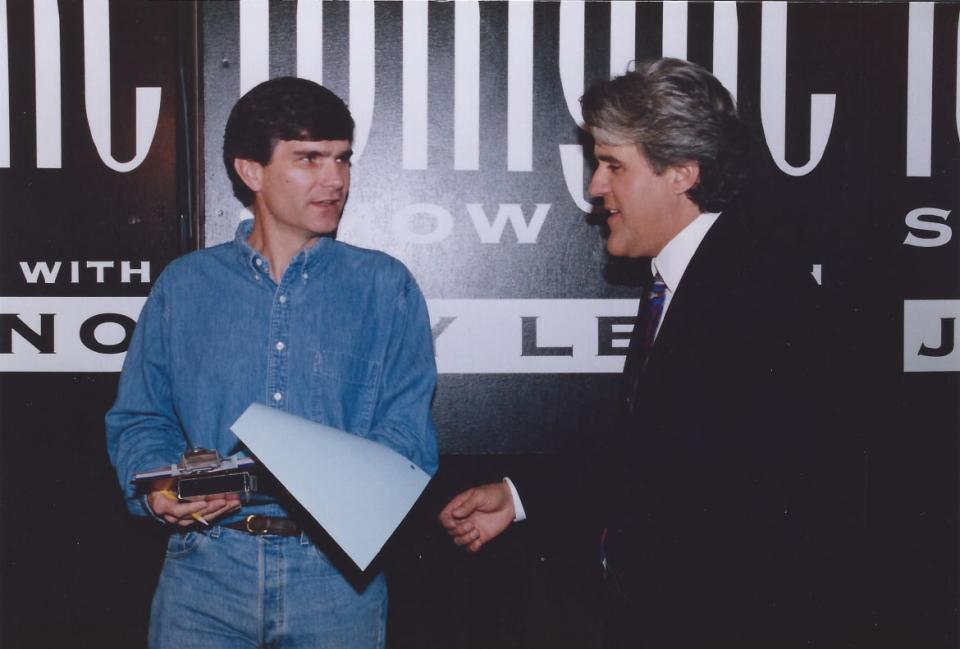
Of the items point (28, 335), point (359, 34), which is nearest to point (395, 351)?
point (359, 34)

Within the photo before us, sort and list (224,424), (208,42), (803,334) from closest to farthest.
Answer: (803,334), (224,424), (208,42)

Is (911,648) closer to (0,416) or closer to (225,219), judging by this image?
(225,219)

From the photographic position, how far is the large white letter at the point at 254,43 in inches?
102

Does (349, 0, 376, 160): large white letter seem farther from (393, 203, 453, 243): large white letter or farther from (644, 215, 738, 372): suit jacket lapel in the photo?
(644, 215, 738, 372): suit jacket lapel

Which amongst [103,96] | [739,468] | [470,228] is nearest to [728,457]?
[739,468]

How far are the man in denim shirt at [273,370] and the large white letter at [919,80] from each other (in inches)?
67.9

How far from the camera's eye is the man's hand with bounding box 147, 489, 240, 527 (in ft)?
5.90

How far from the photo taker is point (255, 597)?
73.3 inches

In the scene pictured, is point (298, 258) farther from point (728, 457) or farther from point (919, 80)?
point (919, 80)

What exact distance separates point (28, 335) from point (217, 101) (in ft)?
3.07

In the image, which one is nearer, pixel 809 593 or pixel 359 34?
pixel 809 593

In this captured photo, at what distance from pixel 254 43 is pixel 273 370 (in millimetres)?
1151

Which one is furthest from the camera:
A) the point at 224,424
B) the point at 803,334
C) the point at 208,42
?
the point at 208,42

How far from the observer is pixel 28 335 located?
104 inches
